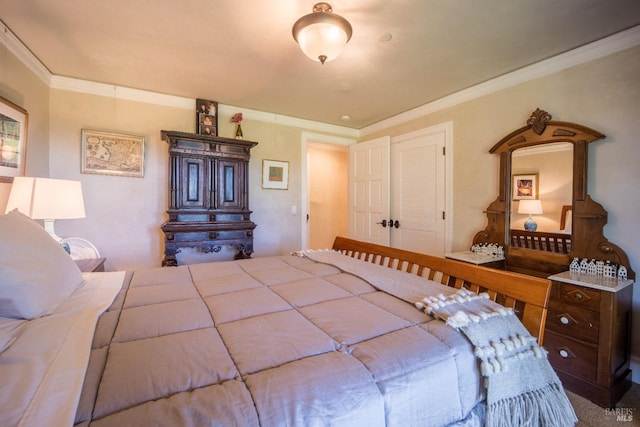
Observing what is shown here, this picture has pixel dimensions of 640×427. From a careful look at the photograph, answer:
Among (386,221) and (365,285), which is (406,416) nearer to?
(365,285)

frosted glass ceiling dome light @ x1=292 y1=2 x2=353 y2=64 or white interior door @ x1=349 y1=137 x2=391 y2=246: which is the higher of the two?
frosted glass ceiling dome light @ x1=292 y1=2 x2=353 y2=64

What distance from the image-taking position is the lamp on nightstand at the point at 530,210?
2480 millimetres

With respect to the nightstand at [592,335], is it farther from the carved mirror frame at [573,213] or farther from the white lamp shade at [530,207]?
the white lamp shade at [530,207]

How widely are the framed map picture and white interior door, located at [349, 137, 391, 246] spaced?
2857 millimetres

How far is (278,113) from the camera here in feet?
12.8

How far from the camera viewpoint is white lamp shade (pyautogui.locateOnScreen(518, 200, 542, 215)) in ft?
8.11

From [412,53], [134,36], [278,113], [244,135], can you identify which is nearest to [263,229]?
[244,135]

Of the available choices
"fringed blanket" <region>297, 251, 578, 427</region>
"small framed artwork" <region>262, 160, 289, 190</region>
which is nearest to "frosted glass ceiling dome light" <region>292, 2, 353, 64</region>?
"fringed blanket" <region>297, 251, 578, 427</region>

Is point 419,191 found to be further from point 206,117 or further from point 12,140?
point 12,140

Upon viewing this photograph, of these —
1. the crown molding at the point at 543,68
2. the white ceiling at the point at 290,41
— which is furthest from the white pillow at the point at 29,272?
the crown molding at the point at 543,68

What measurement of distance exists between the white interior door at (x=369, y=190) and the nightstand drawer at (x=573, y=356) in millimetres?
2107

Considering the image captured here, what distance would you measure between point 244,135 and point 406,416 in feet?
11.7

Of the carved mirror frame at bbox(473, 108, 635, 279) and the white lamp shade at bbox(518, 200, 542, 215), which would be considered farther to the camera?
the white lamp shade at bbox(518, 200, 542, 215)

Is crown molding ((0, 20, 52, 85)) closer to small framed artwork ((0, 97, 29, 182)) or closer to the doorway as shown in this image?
small framed artwork ((0, 97, 29, 182))
